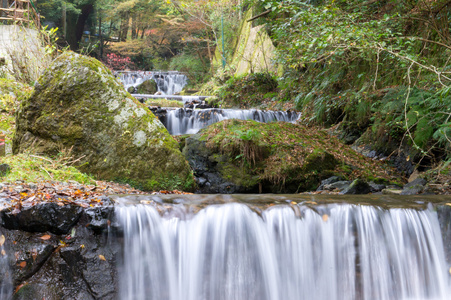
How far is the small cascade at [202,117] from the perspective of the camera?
32.9ft

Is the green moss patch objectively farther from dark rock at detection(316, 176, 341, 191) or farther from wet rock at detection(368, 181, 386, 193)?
wet rock at detection(368, 181, 386, 193)

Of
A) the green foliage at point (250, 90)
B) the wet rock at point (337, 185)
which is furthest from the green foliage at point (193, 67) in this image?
the wet rock at point (337, 185)

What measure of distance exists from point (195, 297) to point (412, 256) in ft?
8.07

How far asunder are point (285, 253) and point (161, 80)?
20.6 metres

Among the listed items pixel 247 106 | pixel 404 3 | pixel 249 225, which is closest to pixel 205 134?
pixel 249 225

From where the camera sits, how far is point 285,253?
3848 millimetres

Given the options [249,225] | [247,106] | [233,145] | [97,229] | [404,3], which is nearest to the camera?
[97,229]

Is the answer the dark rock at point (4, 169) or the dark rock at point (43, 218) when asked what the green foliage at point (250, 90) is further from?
the dark rock at point (43, 218)

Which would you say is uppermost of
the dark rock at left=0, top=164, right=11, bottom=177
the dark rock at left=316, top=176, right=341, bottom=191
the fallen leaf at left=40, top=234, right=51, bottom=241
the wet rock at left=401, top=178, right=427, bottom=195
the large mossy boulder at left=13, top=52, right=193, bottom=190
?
the large mossy boulder at left=13, top=52, right=193, bottom=190

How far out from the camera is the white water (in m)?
3.58

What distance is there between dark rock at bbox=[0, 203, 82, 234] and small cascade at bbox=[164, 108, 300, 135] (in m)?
6.72

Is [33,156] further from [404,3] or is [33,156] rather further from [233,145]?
[404,3]

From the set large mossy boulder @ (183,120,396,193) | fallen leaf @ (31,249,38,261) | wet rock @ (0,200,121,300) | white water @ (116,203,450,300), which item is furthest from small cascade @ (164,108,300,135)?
fallen leaf @ (31,249,38,261)

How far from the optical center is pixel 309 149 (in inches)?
285
